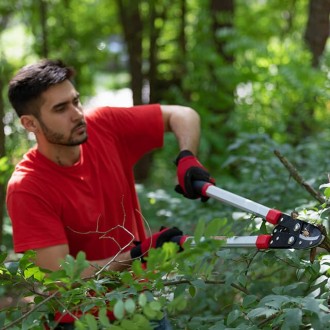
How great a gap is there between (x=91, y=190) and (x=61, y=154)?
25 centimetres

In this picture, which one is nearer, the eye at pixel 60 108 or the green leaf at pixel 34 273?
the green leaf at pixel 34 273

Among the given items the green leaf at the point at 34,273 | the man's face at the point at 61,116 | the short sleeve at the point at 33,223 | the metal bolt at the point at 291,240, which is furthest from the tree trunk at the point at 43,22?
the metal bolt at the point at 291,240

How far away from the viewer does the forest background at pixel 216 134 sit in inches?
95.5

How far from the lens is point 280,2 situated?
447 inches

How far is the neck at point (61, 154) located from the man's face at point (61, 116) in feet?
0.14

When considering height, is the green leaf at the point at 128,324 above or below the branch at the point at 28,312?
above

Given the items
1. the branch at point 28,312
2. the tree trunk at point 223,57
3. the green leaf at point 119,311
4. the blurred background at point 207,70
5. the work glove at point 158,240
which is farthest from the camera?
the tree trunk at point 223,57

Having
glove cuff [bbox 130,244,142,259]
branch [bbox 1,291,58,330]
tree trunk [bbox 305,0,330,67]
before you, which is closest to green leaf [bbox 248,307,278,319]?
branch [bbox 1,291,58,330]

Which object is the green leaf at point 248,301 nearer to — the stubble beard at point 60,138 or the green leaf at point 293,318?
the green leaf at point 293,318

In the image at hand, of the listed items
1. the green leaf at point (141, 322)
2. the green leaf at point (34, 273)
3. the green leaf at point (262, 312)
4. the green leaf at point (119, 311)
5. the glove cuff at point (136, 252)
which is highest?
the green leaf at point (119, 311)

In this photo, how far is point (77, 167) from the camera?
3748 mm

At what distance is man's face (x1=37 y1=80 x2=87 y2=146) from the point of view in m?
3.70

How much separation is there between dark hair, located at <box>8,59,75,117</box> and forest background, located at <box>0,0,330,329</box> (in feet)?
2.04

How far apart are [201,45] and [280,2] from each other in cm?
302
